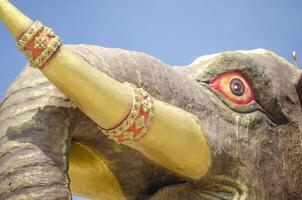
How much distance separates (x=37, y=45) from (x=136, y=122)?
0.33 metres

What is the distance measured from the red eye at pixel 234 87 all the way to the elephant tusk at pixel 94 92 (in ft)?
1.26

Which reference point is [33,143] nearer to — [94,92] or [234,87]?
[94,92]

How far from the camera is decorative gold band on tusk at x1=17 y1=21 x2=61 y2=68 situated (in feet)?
5.39

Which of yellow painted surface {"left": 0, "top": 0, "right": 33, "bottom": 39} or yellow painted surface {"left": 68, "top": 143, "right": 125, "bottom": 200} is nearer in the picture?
yellow painted surface {"left": 0, "top": 0, "right": 33, "bottom": 39}

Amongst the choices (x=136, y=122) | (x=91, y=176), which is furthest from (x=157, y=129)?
(x=91, y=176)

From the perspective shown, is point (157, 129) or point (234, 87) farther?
point (234, 87)

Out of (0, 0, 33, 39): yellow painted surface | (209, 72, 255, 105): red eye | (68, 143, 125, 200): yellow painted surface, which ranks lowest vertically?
Answer: (68, 143, 125, 200): yellow painted surface

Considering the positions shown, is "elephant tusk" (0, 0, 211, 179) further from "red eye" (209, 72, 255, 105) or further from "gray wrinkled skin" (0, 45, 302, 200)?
"red eye" (209, 72, 255, 105)

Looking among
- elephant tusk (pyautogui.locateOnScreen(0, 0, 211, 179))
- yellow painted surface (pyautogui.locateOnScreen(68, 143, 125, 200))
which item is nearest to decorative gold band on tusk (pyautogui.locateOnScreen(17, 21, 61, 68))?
elephant tusk (pyautogui.locateOnScreen(0, 0, 211, 179))

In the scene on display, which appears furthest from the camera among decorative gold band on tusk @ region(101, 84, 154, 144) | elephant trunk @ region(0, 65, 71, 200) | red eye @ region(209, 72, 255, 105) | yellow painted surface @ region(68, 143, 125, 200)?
red eye @ region(209, 72, 255, 105)

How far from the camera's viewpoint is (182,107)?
6.82 feet

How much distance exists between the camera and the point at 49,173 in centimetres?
165

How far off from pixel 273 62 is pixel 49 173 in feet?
3.56

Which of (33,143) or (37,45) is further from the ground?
(37,45)
